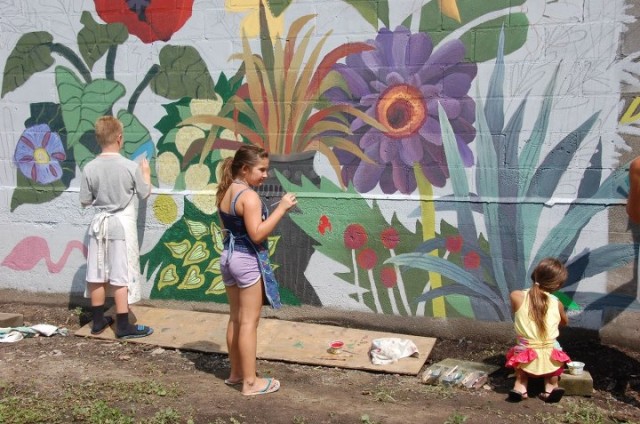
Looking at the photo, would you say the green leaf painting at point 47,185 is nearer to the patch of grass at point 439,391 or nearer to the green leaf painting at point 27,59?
the green leaf painting at point 27,59

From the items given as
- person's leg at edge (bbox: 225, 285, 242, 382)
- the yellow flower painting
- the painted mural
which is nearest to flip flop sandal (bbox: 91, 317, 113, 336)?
the painted mural

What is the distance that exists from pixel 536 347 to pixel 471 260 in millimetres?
1050

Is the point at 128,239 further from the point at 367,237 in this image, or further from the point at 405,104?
the point at 405,104

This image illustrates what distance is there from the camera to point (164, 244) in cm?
640

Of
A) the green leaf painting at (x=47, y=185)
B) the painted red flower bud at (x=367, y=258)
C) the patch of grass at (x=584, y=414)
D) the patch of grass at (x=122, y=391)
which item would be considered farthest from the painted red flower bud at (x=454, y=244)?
the green leaf painting at (x=47, y=185)

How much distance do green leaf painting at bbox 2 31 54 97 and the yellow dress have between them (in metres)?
4.61

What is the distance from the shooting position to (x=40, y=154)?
6.71m

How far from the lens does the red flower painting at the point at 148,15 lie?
6.20 m

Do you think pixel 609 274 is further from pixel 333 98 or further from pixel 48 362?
pixel 48 362

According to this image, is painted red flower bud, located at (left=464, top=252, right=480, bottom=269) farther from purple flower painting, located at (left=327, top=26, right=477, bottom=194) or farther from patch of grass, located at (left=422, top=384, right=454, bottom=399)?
patch of grass, located at (left=422, top=384, right=454, bottom=399)

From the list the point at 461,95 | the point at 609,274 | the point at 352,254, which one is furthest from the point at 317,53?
the point at 609,274

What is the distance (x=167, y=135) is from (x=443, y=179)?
2392 mm

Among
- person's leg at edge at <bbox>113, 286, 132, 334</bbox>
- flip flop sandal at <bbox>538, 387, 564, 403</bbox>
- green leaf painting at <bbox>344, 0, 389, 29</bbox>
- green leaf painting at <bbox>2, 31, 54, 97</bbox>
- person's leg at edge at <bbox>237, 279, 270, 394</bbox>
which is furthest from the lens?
green leaf painting at <bbox>2, 31, 54, 97</bbox>

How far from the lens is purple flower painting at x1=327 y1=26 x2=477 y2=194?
18.3 feet
